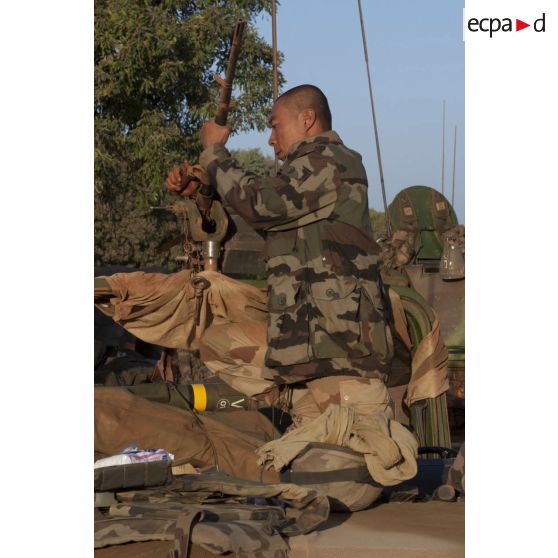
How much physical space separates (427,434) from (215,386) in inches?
43.9

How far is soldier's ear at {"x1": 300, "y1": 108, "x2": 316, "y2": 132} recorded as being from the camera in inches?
175

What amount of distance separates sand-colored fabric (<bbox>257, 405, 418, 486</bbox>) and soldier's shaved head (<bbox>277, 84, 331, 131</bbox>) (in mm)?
1085

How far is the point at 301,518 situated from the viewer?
3566 millimetres

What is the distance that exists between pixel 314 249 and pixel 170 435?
142cm

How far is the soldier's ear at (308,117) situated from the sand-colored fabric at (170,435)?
150 centimetres

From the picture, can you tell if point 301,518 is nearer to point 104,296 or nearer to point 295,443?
point 295,443

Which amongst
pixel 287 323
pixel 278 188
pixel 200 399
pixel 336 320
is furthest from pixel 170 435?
pixel 278 188

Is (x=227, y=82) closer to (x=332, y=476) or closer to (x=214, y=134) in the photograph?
(x=214, y=134)

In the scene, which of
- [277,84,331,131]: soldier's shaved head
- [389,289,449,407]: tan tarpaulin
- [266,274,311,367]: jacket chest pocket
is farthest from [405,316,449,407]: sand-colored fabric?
[277,84,331,131]: soldier's shaved head

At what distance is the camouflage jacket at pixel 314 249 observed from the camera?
4.23m

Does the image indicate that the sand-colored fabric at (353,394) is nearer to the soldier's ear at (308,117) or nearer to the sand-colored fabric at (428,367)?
the sand-colored fabric at (428,367)

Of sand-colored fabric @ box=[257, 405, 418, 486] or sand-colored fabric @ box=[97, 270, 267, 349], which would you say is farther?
sand-colored fabric @ box=[97, 270, 267, 349]
